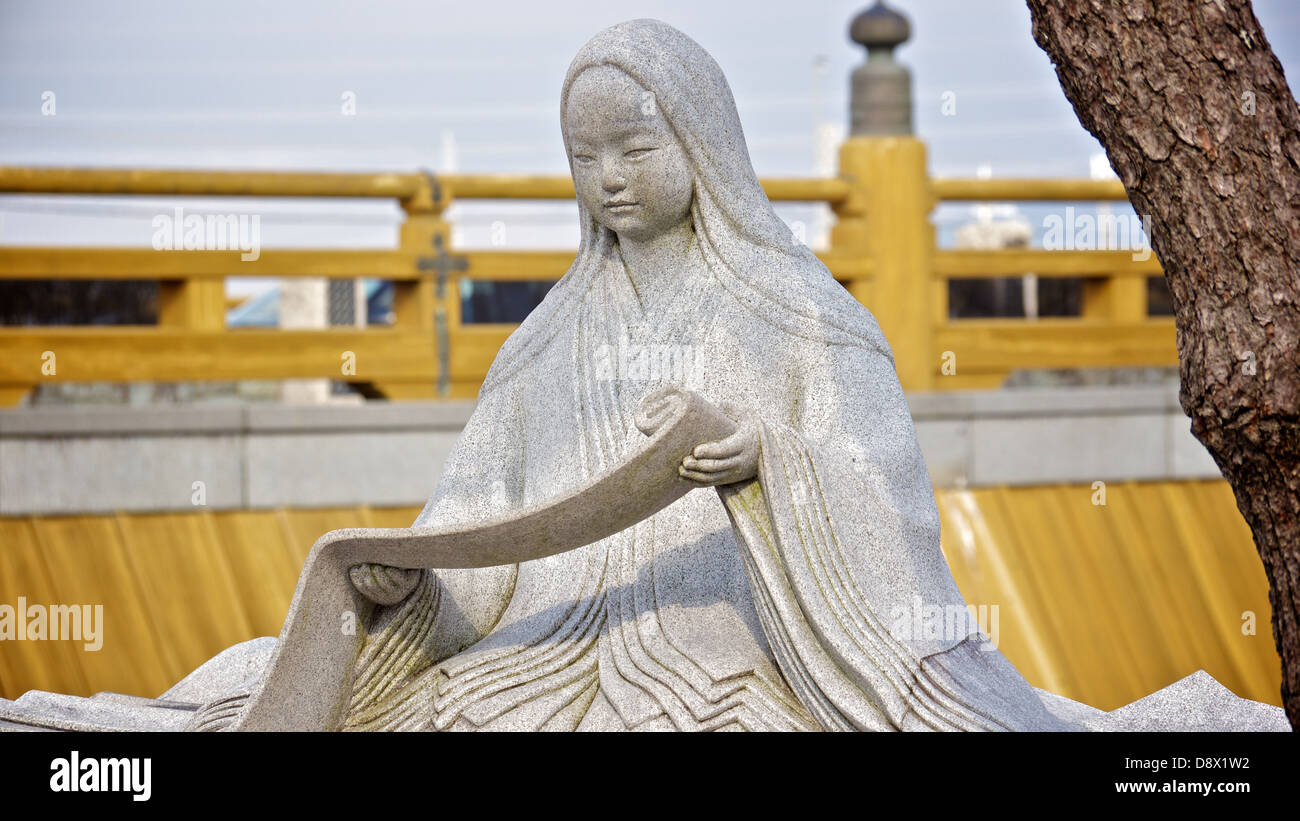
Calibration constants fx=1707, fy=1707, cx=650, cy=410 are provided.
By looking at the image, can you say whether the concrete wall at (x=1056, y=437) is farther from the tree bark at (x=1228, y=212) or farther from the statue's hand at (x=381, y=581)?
the statue's hand at (x=381, y=581)

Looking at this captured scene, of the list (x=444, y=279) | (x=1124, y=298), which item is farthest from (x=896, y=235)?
(x=444, y=279)

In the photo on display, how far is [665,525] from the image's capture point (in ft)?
12.8

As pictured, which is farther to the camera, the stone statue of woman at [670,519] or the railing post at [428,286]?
the railing post at [428,286]

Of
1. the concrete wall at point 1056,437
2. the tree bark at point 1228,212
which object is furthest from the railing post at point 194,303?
the tree bark at point 1228,212

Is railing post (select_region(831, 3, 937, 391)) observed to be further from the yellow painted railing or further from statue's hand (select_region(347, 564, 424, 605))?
statue's hand (select_region(347, 564, 424, 605))

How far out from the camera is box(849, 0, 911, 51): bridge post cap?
27.4 ft

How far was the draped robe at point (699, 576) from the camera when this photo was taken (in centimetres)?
346

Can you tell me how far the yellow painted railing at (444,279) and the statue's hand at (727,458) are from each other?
3.72m

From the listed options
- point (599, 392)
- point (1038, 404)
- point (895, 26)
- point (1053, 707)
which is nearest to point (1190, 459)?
point (1038, 404)

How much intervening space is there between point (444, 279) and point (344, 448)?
1.03 meters
